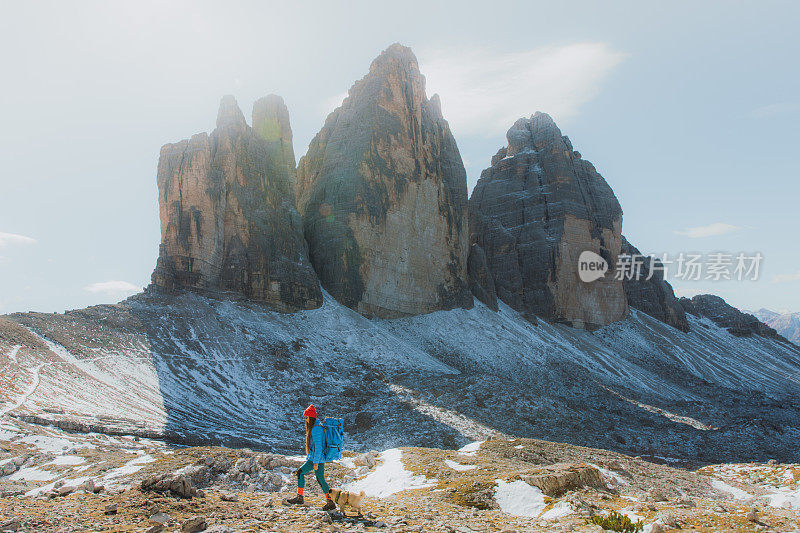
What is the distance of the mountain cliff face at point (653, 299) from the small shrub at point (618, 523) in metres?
104

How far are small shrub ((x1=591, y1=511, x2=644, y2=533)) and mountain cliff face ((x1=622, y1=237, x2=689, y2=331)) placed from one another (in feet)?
341

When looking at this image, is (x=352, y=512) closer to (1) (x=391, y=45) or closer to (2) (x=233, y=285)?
A: (2) (x=233, y=285)

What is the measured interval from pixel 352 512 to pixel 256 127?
191ft

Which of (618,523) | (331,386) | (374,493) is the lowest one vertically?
(331,386)

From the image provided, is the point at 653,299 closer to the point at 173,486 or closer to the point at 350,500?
the point at 350,500

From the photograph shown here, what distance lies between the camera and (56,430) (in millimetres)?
20938

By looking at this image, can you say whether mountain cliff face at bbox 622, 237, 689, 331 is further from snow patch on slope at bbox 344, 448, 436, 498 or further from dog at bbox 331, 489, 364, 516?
dog at bbox 331, 489, 364, 516

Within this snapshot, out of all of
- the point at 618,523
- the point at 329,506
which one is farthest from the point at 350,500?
the point at 618,523

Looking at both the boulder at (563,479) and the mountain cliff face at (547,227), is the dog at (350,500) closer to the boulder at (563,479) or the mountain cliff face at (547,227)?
the boulder at (563,479)

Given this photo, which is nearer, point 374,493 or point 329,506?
point 329,506

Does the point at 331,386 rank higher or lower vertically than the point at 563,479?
lower

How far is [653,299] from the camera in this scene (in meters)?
108

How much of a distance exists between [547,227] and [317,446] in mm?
84925

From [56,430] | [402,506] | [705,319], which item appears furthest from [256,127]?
[705,319]
